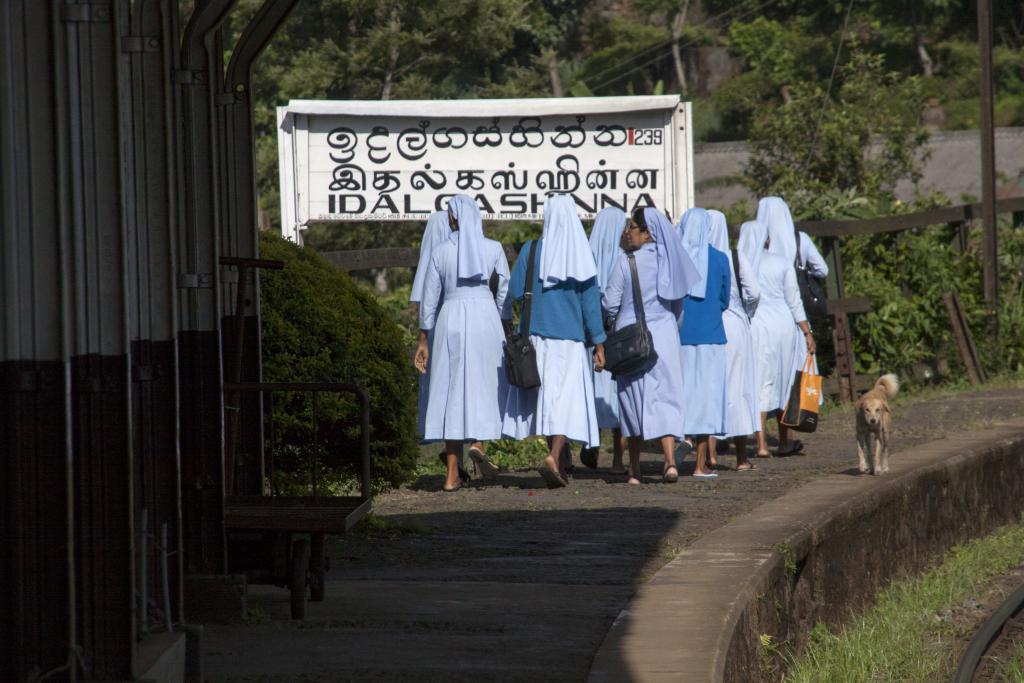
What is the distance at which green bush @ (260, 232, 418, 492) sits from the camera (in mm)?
8789

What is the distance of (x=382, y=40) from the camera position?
33.2 meters

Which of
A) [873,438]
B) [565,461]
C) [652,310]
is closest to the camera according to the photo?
[873,438]

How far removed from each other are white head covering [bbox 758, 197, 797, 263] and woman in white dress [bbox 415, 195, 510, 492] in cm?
271

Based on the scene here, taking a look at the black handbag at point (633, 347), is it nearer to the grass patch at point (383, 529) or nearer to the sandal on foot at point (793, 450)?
the sandal on foot at point (793, 450)

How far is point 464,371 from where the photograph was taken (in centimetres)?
1062

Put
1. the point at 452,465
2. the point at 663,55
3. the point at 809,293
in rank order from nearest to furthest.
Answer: the point at 452,465
the point at 809,293
the point at 663,55

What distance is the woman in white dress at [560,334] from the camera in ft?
34.9

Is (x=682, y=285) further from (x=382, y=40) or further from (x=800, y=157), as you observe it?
(x=800, y=157)

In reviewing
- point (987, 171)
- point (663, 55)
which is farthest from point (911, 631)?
point (663, 55)

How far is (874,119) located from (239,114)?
38157 mm

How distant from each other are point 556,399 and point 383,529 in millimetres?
2529

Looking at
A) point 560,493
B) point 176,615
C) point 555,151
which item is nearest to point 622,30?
point 555,151

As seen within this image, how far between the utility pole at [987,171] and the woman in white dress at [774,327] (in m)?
6.36

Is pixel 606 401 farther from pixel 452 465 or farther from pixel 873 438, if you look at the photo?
pixel 873 438
